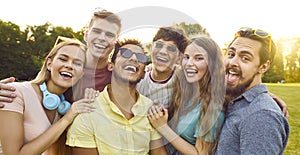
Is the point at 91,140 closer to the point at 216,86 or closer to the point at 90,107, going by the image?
the point at 90,107

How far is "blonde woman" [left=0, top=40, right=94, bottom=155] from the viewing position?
3084 millimetres

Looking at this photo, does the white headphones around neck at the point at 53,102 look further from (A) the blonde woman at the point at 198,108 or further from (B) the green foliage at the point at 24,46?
(B) the green foliage at the point at 24,46

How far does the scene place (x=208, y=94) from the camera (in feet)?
10.7

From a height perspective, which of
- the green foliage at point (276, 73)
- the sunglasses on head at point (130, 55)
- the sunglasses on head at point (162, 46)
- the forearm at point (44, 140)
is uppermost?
the sunglasses on head at point (162, 46)

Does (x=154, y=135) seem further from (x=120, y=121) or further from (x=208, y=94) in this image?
(x=208, y=94)

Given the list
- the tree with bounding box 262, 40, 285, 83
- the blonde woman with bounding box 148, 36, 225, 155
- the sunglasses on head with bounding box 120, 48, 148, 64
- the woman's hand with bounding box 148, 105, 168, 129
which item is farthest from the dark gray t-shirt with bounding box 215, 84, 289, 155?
the tree with bounding box 262, 40, 285, 83

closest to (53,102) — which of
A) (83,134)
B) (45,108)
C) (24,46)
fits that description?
(45,108)

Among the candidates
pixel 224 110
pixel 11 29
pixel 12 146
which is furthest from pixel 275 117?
pixel 11 29

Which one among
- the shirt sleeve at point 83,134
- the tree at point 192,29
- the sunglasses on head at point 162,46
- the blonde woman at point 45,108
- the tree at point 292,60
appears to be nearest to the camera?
the shirt sleeve at point 83,134

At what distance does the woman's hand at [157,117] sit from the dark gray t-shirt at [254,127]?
0.51 meters

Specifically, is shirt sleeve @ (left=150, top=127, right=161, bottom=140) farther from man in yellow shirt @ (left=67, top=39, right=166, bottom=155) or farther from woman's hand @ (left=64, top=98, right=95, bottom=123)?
woman's hand @ (left=64, top=98, right=95, bottom=123)

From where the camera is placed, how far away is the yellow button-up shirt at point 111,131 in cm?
300

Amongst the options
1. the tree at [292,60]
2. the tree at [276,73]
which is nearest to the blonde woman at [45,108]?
the tree at [276,73]

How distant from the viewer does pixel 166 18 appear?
135 inches
